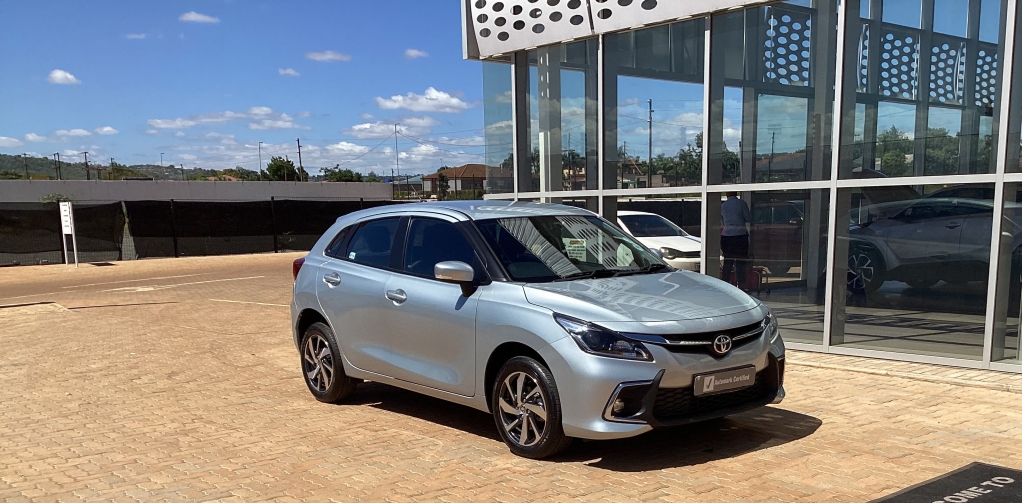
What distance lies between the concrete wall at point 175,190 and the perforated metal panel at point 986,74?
56734mm

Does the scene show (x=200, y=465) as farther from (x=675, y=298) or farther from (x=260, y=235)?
(x=260, y=235)

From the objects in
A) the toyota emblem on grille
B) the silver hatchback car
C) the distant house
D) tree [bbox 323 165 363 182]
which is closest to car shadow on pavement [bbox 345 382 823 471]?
the silver hatchback car

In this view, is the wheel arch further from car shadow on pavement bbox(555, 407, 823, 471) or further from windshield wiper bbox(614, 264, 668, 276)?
windshield wiper bbox(614, 264, 668, 276)

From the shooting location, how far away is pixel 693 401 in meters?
4.78

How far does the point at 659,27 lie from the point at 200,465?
24.6ft

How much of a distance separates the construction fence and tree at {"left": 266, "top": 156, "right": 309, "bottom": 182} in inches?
3001

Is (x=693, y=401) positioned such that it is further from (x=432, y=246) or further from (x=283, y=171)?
(x=283, y=171)

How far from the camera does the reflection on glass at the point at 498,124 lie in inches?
483

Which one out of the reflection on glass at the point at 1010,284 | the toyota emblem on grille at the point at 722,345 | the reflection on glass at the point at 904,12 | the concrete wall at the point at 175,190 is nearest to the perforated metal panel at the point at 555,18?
the reflection on glass at the point at 904,12

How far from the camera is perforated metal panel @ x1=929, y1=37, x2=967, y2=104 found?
25.5 feet

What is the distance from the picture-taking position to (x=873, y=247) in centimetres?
828

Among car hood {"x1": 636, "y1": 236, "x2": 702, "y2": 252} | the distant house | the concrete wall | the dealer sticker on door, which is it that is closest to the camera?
the dealer sticker on door

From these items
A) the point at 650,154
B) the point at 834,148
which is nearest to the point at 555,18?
the point at 650,154

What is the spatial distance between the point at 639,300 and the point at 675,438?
117 cm
